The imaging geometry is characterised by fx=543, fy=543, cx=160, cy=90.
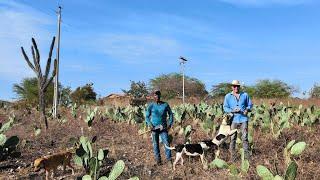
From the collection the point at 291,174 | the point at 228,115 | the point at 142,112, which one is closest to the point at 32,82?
the point at 142,112

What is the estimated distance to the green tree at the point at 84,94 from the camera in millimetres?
44281

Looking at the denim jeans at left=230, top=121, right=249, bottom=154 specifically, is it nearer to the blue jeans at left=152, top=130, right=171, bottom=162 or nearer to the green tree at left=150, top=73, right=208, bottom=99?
the blue jeans at left=152, top=130, right=171, bottom=162

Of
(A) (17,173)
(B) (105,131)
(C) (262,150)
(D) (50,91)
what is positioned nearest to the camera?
(A) (17,173)

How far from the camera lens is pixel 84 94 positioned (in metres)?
44.7

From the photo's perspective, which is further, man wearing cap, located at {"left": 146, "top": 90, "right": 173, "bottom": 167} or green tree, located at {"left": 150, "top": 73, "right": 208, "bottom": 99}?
green tree, located at {"left": 150, "top": 73, "right": 208, "bottom": 99}

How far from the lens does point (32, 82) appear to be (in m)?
49.5

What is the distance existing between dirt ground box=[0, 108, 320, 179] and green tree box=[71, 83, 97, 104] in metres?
28.1

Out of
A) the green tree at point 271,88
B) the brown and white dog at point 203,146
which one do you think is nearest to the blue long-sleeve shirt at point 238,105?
the brown and white dog at point 203,146

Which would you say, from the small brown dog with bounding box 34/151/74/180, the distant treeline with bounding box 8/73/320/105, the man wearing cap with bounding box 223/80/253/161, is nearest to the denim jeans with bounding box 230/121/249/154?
the man wearing cap with bounding box 223/80/253/161

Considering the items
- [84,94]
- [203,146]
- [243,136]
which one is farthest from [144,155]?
[84,94]

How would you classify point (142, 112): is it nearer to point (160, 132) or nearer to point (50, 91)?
point (160, 132)

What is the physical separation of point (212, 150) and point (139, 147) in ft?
8.91

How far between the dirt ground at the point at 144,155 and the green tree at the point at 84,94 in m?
28.1

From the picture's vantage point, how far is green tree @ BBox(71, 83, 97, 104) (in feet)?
145
